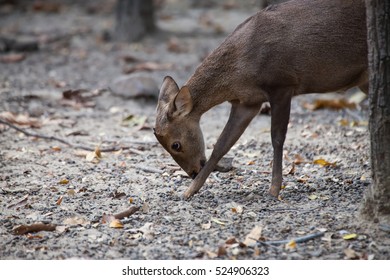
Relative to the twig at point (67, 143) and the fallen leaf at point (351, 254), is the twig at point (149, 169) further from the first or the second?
the fallen leaf at point (351, 254)

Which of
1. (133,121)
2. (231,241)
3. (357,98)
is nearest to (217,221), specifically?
(231,241)

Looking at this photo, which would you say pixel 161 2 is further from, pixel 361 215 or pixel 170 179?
pixel 361 215

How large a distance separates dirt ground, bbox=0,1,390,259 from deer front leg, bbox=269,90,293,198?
124 mm

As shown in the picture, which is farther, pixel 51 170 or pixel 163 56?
pixel 163 56

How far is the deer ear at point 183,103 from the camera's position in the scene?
5.32 metres

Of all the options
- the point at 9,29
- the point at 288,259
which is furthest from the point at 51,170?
the point at 9,29

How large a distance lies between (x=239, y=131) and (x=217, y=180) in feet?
1.56

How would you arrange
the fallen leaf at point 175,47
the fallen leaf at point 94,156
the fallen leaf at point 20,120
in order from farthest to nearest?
1. the fallen leaf at point 175,47
2. the fallen leaf at point 20,120
3. the fallen leaf at point 94,156

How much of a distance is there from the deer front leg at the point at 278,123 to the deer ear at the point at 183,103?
66 cm

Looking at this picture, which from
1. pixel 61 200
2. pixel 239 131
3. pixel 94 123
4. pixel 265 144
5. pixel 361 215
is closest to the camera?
pixel 361 215

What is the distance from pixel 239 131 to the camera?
18.2 feet

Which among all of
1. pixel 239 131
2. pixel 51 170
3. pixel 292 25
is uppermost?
pixel 292 25

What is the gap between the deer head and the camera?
543cm

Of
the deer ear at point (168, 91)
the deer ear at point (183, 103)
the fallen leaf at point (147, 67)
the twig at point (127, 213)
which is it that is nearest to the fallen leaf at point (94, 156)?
the deer ear at point (168, 91)
